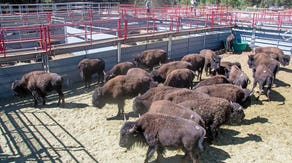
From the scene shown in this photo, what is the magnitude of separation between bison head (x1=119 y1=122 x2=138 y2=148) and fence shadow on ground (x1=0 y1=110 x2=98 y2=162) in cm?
91

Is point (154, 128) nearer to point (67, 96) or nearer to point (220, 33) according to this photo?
point (67, 96)

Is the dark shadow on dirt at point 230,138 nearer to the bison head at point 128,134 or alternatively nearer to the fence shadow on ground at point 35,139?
the bison head at point 128,134

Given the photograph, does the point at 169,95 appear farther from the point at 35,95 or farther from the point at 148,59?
the point at 148,59

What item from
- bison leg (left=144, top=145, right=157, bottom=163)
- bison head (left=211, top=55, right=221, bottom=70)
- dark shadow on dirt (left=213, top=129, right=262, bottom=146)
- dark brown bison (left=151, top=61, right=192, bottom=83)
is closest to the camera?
bison leg (left=144, top=145, right=157, bottom=163)

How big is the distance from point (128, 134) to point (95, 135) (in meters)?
1.79

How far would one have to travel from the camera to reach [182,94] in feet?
24.4

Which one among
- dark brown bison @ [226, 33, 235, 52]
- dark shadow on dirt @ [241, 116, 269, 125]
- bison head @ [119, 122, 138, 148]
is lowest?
dark shadow on dirt @ [241, 116, 269, 125]

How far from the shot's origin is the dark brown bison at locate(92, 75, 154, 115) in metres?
8.38

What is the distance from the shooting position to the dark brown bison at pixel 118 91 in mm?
8375

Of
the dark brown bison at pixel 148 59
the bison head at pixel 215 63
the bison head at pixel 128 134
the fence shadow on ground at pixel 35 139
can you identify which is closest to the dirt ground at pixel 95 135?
the fence shadow on ground at pixel 35 139

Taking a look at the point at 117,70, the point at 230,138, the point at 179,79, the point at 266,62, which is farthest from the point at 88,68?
the point at 266,62

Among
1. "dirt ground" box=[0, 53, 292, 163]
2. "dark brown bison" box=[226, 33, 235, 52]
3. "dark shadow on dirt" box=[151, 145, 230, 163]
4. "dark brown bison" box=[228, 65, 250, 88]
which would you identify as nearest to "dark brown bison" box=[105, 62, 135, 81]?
"dirt ground" box=[0, 53, 292, 163]

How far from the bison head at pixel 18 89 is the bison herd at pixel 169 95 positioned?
3 centimetres

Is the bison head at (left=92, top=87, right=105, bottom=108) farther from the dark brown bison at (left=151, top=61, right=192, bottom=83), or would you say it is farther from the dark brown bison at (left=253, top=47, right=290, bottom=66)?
the dark brown bison at (left=253, top=47, right=290, bottom=66)
